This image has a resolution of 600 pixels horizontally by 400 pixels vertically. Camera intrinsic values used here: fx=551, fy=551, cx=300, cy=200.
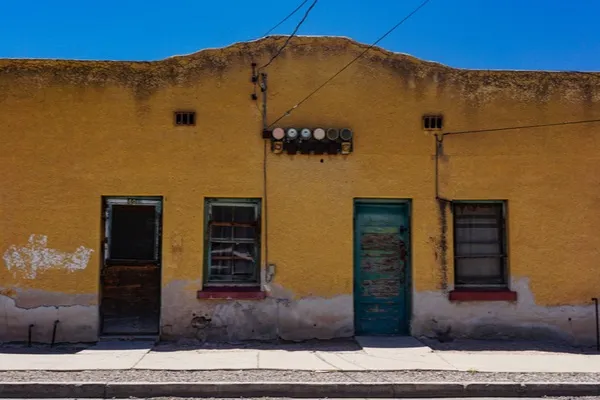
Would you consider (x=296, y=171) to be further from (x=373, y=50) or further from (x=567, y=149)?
(x=567, y=149)

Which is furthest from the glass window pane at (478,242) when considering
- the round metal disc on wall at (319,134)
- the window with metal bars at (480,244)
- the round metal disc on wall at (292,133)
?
the round metal disc on wall at (292,133)

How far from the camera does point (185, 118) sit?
8352 mm

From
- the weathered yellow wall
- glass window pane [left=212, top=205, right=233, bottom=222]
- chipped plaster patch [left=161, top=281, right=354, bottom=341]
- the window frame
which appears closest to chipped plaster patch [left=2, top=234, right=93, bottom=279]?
the weathered yellow wall

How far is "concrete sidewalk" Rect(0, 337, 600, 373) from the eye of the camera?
6730 millimetres

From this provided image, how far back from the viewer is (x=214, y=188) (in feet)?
27.1

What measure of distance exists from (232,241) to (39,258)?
9.25 ft

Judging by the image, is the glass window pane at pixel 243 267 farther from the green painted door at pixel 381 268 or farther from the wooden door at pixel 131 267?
the green painted door at pixel 381 268

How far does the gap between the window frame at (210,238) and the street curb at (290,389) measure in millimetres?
2445

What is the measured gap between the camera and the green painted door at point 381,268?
8453 millimetres

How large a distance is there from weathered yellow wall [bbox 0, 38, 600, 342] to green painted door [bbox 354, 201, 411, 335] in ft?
0.78

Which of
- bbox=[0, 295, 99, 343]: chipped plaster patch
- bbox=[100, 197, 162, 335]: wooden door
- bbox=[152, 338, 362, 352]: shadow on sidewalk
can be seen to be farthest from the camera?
bbox=[100, 197, 162, 335]: wooden door

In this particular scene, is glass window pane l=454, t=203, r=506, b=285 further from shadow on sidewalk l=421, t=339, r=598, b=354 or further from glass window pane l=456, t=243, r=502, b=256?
shadow on sidewalk l=421, t=339, r=598, b=354

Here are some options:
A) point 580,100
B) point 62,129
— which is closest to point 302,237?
point 62,129

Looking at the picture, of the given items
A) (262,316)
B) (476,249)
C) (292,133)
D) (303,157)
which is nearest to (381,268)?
(476,249)
